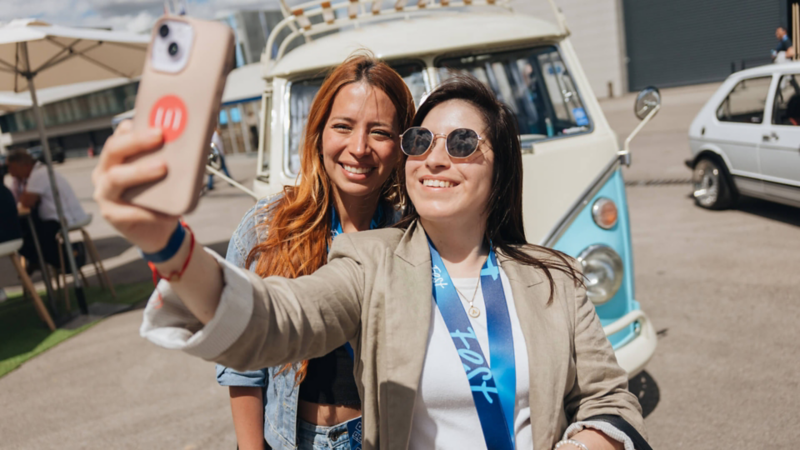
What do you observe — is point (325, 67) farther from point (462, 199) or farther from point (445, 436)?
point (445, 436)

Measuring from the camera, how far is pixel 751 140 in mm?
7055

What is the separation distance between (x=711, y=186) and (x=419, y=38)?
6233 millimetres

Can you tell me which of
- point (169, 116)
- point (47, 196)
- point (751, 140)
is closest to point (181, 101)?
point (169, 116)

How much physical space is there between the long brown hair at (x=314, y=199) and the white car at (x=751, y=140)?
6.07 metres

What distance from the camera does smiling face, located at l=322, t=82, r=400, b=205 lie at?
194 centimetres

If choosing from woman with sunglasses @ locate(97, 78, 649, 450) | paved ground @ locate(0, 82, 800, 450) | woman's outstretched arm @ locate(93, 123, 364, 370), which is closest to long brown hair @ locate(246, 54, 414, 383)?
woman with sunglasses @ locate(97, 78, 649, 450)

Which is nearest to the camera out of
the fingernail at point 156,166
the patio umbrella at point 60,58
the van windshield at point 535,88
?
the fingernail at point 156,166

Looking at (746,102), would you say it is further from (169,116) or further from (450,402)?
(169,116)

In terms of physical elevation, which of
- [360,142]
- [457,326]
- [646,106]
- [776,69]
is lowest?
[776,69]

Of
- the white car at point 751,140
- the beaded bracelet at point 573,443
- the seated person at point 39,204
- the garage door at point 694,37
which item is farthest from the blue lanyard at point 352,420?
the garage door at point 694,37

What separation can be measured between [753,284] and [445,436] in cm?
505

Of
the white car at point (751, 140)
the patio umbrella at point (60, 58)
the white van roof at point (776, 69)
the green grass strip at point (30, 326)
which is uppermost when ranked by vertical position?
the patio umbrella at point (60, 58)

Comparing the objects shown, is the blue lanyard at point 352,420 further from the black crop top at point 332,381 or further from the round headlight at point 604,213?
the round headlight at point 604,213

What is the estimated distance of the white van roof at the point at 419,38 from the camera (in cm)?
338
